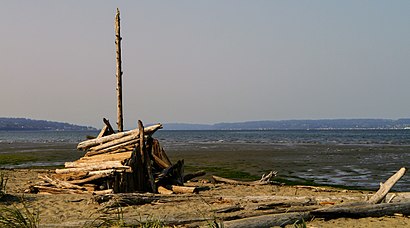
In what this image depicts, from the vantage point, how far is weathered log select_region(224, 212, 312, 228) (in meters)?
9.21

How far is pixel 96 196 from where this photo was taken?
496 inches

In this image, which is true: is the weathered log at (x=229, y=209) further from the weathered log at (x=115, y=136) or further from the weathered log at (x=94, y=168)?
the weathered log at (x=115, y=136)

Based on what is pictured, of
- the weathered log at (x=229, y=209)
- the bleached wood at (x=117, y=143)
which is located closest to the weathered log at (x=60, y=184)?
the bleached wood at (x=117, y=143)

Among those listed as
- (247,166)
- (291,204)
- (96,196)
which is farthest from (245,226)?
(247,166)

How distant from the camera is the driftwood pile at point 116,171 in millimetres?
14117

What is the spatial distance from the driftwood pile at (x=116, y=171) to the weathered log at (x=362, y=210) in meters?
5.30

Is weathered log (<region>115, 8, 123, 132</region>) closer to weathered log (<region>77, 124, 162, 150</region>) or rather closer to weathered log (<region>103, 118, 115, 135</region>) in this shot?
weathered log (<region>103, 118, 115, 135</region>)

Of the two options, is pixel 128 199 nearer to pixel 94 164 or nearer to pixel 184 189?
pixel 94 164

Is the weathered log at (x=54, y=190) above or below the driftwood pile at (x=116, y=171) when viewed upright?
below

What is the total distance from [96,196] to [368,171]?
18.4 m

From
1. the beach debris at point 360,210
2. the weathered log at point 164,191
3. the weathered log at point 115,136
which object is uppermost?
the weathered log at point 115,136

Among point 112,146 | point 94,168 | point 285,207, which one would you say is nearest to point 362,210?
point 285,207

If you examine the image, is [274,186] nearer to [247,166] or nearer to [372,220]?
[372,220]

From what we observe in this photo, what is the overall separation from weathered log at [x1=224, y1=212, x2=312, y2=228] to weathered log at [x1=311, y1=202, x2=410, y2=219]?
0.63 metres
